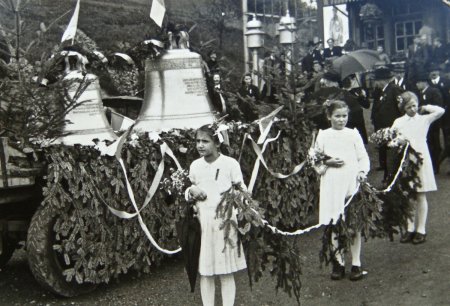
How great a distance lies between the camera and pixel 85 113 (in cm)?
721

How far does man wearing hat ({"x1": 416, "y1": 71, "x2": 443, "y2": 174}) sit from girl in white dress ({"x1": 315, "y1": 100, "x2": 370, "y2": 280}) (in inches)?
244

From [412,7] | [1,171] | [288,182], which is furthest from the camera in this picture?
[412,7]

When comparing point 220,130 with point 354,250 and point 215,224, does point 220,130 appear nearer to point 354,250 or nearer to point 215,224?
point 354,250

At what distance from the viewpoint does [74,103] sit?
21.1ft

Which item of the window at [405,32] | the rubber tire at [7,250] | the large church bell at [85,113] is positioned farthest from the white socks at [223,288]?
the window at [405,32]

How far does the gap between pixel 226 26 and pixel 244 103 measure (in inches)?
613

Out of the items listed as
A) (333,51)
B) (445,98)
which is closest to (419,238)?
(445,98)

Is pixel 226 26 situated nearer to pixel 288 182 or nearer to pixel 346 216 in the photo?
pixel 288 182

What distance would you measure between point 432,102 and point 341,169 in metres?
6.30

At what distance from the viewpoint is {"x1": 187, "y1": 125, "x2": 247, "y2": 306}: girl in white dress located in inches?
199

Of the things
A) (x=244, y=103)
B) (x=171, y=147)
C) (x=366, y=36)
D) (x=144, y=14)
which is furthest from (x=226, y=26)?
(x=171, y=147)

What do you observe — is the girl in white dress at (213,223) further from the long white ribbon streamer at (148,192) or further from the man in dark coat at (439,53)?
the man in dark coat at (439,53)

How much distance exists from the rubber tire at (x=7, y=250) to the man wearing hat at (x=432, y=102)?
25.4 feet

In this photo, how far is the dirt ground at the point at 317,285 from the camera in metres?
5.95
